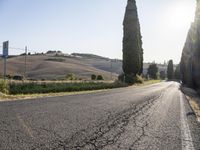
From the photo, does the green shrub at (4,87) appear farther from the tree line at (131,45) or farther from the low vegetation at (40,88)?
the tree line at (131,45)

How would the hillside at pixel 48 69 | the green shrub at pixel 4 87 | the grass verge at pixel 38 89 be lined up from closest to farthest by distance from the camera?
the grass verge at pixel 38 89
the green shrub at pixel 4 87
the hillside at pixel 48 69

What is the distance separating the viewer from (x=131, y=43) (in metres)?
53.7

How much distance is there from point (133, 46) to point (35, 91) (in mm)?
31701

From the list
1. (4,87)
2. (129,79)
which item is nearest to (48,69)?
(129,79)

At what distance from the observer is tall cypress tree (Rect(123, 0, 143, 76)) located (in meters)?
53.8

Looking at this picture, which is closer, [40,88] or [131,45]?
[40,88]

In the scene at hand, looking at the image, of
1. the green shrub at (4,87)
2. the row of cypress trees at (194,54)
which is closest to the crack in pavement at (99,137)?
the green shrub at (4,87)

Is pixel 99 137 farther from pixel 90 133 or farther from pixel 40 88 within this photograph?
pixel 40 88

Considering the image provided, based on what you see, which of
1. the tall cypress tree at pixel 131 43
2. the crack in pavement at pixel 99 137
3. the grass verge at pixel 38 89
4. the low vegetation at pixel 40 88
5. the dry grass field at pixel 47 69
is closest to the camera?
the crack in pavement at pixel 99 137

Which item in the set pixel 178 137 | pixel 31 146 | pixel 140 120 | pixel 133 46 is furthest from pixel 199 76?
pixel 31 146

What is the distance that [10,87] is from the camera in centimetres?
2248

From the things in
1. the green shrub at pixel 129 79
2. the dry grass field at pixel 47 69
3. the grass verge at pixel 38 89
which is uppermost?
the dry grass field at pixel 47 69

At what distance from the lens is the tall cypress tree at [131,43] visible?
53812 mm

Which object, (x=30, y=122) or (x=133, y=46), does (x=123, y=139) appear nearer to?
(x=30, y=122)
